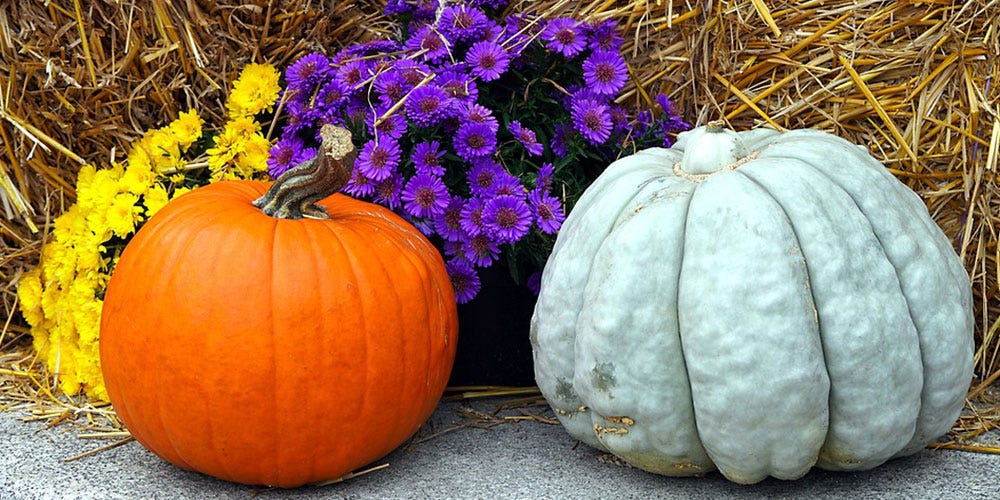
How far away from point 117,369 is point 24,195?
92 cm

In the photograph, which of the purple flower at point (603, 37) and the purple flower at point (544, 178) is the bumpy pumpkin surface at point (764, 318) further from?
the purple flower at point (603, 37)

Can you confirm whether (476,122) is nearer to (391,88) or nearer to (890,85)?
(391,88)

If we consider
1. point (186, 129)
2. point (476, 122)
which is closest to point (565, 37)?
point (476, 122)

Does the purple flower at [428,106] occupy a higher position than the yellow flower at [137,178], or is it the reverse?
the purple flower at [428,106]

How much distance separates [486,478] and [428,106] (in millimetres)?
842

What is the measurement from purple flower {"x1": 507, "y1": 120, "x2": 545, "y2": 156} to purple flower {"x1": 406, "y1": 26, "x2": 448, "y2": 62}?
27 centimetres

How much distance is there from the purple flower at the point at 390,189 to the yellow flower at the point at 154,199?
530 mm

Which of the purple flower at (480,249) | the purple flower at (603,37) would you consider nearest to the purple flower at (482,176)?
the purple flower at (480,249)

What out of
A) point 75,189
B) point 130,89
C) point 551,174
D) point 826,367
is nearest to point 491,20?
point 551,174

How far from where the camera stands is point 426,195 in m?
2.20

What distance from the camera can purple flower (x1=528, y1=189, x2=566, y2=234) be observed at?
7.10 feet

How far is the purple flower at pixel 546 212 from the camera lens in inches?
85.2

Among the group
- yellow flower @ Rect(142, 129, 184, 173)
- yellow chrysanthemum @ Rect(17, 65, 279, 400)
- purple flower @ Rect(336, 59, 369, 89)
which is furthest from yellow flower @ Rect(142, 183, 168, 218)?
purple flower @ Rect(336, 59, 369, 89)

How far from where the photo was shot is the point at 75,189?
2.61 metres
